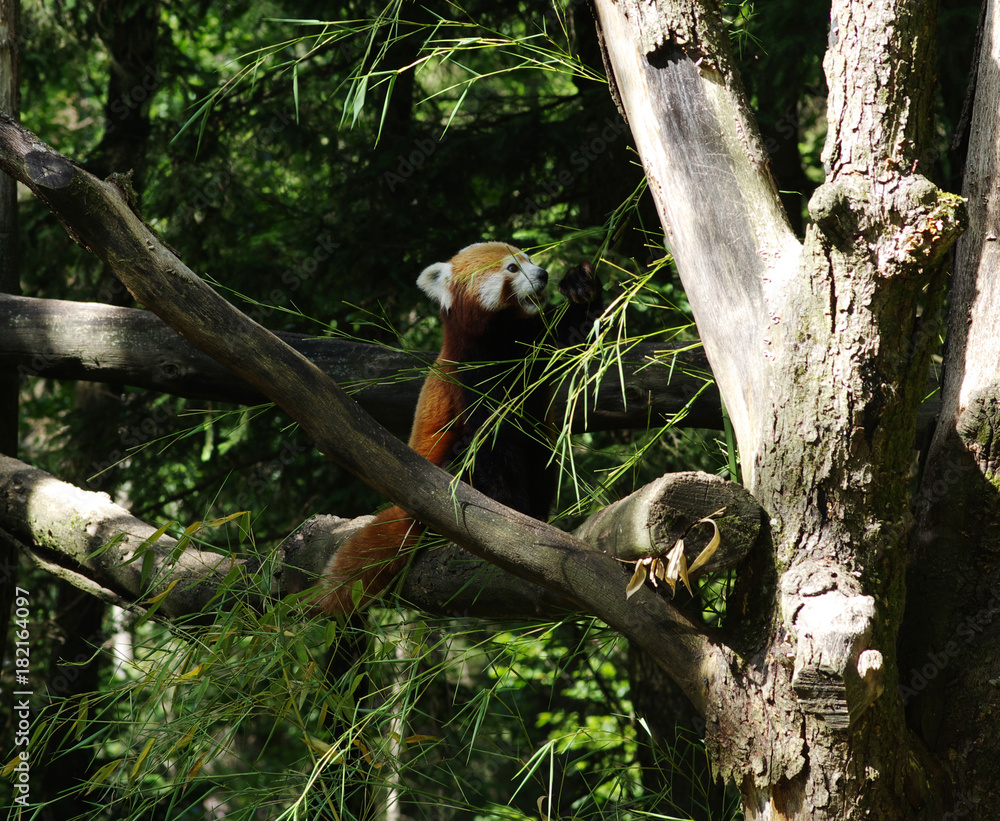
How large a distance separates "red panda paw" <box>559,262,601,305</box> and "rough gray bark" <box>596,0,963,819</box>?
117cm

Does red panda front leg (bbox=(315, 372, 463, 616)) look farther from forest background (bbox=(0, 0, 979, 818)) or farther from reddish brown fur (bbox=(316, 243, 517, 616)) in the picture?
A: forest background (bbox=(0, 0, 979, 818))

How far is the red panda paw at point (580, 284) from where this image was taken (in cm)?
274

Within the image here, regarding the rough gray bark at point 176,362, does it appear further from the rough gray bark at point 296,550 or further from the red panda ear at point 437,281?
the rough gray bark at point 296,550

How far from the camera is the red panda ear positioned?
3184 millimetres

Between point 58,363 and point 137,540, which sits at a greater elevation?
point 58,363

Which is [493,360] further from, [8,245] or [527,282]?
[8,245]

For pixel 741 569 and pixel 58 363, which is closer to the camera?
pixel 741 569

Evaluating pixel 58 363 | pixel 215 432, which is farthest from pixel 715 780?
pixel 215 432

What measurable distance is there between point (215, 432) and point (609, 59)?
3468mm

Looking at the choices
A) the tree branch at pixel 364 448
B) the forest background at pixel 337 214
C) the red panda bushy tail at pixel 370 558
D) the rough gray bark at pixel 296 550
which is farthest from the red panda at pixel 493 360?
the tree branch at pixel 364 448

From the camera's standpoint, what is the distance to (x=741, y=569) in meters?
1.55

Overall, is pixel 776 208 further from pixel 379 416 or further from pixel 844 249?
pixel 379 416

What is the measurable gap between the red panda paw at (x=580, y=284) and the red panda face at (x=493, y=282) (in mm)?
171

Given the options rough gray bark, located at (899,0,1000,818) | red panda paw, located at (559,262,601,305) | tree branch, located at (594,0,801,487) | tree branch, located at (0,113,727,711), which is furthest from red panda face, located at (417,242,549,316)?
rough gray bark, located at (899,0,1000,818)
